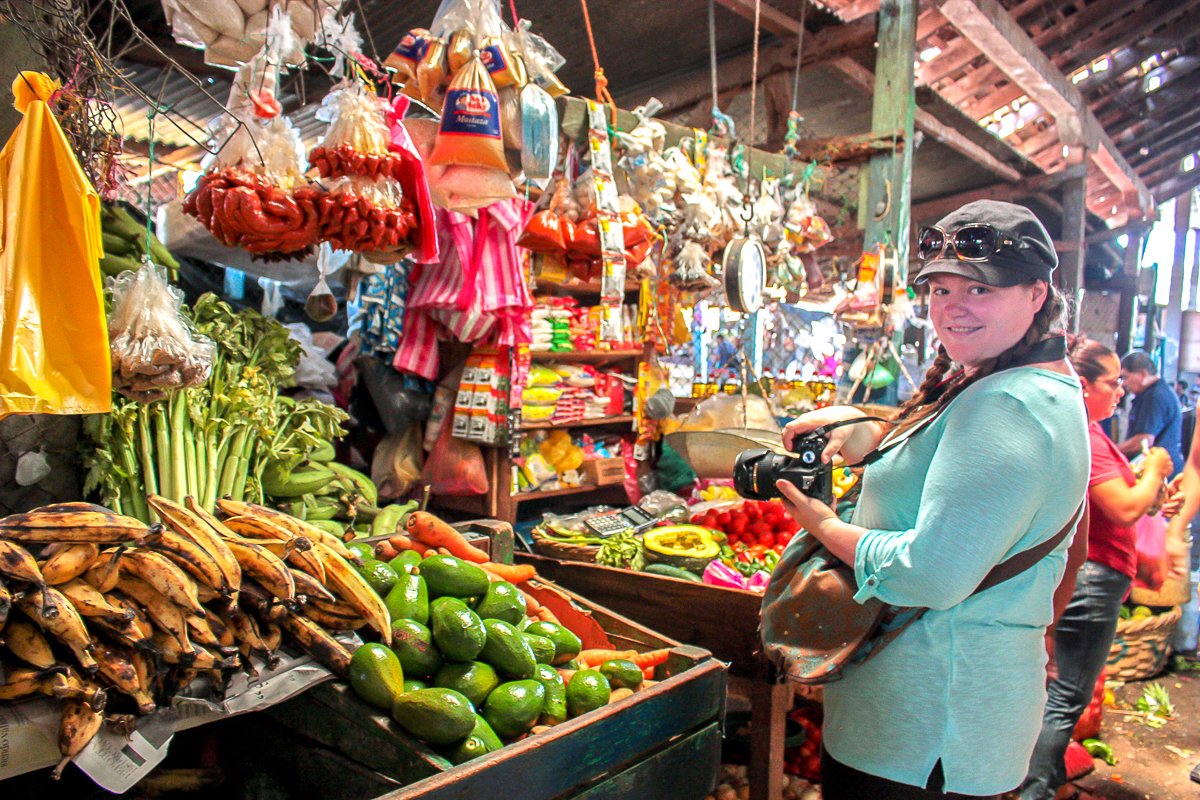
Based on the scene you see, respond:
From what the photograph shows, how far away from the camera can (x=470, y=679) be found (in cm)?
138

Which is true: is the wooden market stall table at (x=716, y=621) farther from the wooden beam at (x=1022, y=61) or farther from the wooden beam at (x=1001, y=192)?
the wooden beam at (x=1001, y=192)

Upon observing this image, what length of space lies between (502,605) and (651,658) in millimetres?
377

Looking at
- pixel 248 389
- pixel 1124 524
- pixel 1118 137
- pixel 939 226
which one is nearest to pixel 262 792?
pixel 248 389

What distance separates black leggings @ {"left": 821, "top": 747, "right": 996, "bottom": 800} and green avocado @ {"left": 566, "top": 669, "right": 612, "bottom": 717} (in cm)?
50

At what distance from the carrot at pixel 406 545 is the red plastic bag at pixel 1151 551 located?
10.9 ft

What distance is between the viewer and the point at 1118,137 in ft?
30.8

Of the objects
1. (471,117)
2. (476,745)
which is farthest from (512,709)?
(471,117)

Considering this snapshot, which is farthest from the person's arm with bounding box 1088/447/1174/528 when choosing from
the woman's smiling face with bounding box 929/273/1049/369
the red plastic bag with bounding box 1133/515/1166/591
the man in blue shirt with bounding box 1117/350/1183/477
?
the man in blue shirt with bounding box 1117/350/1183/477

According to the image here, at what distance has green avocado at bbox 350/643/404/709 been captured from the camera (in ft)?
4.25

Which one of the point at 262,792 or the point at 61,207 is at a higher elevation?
the point at 61,207

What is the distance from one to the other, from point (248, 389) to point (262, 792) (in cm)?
151

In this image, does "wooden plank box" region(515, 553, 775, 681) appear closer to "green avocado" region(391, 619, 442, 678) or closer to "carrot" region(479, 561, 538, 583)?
"carrot" region(479, 561, 538, 583)

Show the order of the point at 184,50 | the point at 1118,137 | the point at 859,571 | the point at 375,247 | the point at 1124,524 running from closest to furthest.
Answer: the point at 859,571
the point at 375,247
the point at 1124,524
the point at 184,50
the point at 1118,137

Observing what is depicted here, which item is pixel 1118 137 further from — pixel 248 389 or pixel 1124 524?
pixel 248 389
